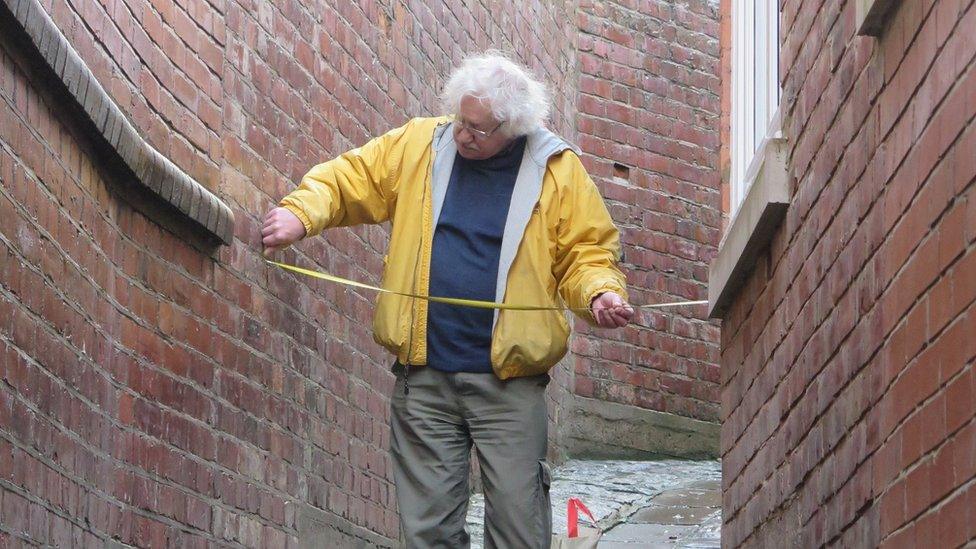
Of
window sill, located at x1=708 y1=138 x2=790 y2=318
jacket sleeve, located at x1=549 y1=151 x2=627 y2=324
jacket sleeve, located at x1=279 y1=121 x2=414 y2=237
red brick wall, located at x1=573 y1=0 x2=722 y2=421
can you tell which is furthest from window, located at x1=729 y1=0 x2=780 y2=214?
red brick wall, located at x1=573 y1=0 x2=722 y2=421

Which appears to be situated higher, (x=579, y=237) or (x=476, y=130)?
(x=476, y=130)

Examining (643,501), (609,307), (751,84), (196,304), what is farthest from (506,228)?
(643,501)

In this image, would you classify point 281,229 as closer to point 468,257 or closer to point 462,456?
point 468,257

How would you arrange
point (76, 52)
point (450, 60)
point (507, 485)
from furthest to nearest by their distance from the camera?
point (450, 60) → point (507, 485) → point (76, 52)

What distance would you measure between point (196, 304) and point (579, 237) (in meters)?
1.13

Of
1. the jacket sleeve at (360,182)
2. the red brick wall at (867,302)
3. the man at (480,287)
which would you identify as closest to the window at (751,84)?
the red brick wall at (867,302)

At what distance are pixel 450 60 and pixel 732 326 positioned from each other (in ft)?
9.53

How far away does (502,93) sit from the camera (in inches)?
186

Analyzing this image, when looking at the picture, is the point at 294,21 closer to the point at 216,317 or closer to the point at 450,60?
the point at 216,317

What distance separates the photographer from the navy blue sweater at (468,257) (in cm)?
473

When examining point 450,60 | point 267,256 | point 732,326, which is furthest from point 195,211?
point 450,60

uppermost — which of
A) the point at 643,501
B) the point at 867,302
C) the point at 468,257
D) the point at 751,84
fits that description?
the point at 751,84

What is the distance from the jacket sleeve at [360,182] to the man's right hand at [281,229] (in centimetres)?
8

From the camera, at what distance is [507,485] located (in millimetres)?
4730
